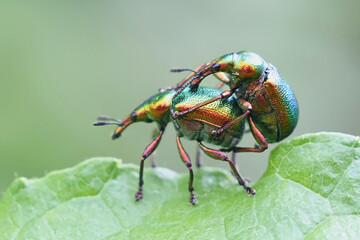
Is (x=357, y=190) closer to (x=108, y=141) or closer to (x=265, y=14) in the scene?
(x=108, y=141)

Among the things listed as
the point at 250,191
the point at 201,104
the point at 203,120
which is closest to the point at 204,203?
the point at 250,191

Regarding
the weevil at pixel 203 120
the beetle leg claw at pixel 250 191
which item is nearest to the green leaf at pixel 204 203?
the beetle leg claw at pixel 250 191

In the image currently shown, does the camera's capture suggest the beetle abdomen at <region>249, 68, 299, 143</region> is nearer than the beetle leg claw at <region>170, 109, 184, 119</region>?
Yes

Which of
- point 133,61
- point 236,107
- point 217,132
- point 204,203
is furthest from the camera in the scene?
point 133,61

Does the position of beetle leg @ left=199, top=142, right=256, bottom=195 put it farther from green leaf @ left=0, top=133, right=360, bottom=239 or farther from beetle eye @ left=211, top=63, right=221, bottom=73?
beetle eye @ left=211, top=63, right=221, bottom=73

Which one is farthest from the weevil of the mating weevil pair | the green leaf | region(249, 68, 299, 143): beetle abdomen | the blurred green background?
the blurred green background

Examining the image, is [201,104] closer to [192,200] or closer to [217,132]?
[217,132]
